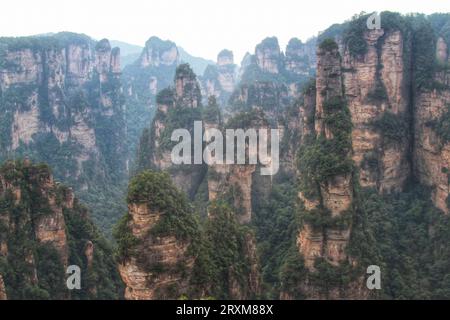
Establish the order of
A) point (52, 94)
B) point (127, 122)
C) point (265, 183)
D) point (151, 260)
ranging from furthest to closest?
point (127, 122) → point (52, 94) → point (265, 183) → point (151, 260)

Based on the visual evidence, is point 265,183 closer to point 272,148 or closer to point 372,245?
point 272,148

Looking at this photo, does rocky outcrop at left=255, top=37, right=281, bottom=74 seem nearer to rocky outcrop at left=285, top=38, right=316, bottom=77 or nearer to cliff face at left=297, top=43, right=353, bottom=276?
rocky outcrop at left=285, top=38, right=316, bottom=77

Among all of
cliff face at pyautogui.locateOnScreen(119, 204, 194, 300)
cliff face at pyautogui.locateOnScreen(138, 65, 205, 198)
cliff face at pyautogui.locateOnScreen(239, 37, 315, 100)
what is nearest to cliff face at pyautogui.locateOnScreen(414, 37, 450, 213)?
cliff face at pyautogui.locateOnScreen(119, 204, 194, 300)

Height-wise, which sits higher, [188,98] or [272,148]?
[188,98]

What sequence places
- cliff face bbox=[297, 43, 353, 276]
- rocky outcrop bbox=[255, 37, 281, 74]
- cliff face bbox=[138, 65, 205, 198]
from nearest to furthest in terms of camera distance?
cliff face bbox=[297, 43, 353, 276]
cliff face bbox=[138, 65, 205, 198]
rocky outcrop bbox=[255, 37, 281, 74]

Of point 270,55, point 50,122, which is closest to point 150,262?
point 50,122
